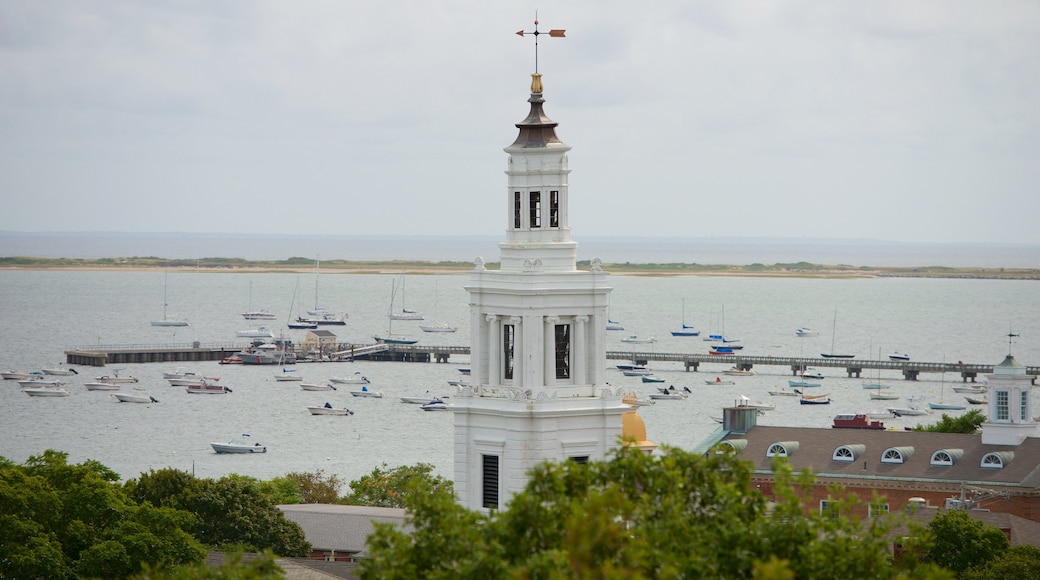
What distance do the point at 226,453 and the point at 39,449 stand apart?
15118 mm

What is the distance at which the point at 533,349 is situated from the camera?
4356cm

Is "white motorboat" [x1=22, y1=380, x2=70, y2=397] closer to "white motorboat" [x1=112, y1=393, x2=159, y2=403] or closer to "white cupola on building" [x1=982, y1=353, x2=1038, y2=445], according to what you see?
"white motorboat" [x1=112, y1=393, x2=159, y2=403]

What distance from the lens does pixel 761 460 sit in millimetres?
88062

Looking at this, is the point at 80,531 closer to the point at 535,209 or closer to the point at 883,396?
the point at 535,209

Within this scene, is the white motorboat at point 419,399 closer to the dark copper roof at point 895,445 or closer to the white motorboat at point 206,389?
the white motorboat at point 206,389

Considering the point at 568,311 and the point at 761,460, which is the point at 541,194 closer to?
the point at 568,311

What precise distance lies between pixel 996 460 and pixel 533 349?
46654 mm

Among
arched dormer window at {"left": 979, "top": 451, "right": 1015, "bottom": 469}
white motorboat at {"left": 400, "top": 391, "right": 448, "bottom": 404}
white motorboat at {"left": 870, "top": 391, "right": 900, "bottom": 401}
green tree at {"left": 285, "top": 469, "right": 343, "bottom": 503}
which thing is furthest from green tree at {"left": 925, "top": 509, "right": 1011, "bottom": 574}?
white motorboat at {"left": 870, "top": 391, "right": 900, "bottom": 401}

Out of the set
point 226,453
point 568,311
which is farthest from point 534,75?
point 226,453

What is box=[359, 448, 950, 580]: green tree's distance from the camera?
2961cm

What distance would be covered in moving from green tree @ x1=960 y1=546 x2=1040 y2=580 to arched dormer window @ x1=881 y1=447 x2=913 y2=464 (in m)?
27.9

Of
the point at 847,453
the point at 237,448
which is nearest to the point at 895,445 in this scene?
the point at 847,453

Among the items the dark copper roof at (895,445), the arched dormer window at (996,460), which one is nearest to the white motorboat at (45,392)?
the dark copper roof at (895,445)

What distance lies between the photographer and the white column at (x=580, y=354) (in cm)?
4406
